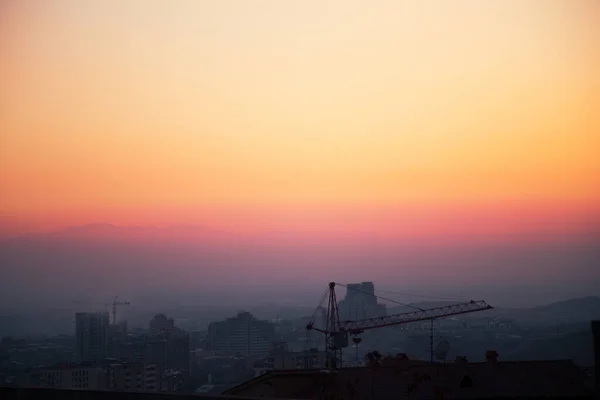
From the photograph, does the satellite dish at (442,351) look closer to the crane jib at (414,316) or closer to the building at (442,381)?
the building at (442,381)

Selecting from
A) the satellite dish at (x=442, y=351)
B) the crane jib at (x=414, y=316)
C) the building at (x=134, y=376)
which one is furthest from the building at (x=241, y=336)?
the building at (x=134, y=376)

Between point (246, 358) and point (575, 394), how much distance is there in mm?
16337

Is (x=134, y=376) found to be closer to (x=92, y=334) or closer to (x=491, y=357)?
(x=491, y=357)

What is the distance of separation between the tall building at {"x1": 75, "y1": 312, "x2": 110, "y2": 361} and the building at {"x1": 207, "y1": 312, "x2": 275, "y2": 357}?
508cm

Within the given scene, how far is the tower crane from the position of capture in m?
40.5

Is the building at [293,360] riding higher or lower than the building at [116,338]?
lower

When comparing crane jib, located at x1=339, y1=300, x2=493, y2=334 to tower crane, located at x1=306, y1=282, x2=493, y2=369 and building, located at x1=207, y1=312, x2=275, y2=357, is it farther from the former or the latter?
building, located at x1=207, y1=312, x2=275, y2=357

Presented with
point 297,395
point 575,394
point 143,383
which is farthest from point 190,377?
point 575,394

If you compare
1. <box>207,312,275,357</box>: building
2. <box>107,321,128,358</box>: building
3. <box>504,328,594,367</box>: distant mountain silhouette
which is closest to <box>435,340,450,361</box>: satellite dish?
<box>504,328,594,367</box>: distant mountain silhouette

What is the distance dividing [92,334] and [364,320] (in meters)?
18.0

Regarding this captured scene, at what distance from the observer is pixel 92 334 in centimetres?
3044

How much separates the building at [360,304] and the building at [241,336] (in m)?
6.59

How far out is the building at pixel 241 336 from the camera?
32.5 metres

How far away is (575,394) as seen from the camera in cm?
1487
